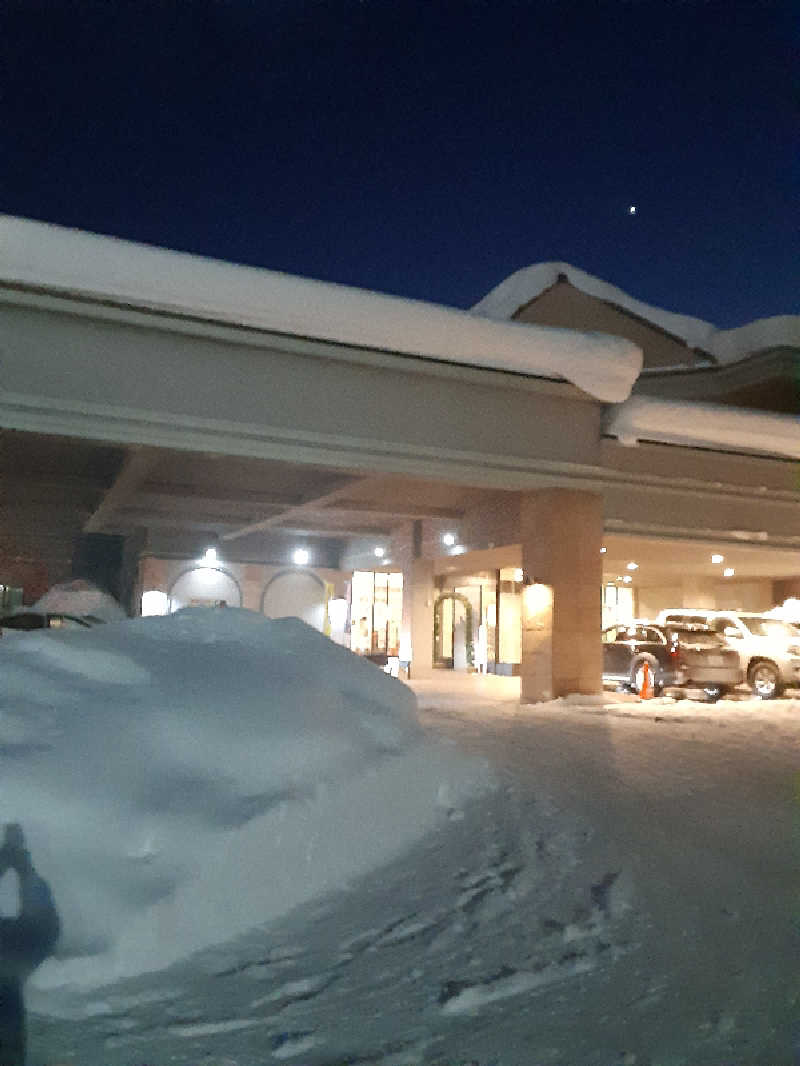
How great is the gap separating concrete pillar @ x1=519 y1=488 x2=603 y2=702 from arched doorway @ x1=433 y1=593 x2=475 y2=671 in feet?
43.4

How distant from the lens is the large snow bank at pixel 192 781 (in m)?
4.64

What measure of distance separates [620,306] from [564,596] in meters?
10.7

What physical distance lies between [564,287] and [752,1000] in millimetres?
21572

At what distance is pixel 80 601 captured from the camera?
2467 centimetres

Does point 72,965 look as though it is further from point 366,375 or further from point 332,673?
point 366,375

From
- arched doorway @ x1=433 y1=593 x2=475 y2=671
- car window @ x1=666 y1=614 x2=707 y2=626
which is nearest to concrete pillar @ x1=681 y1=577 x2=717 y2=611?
arched doorway @ x1=433 y1=593 x2=475 y2=671

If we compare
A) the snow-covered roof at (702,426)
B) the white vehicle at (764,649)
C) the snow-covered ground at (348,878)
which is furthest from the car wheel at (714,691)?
the snow-covered ground at (348,878)

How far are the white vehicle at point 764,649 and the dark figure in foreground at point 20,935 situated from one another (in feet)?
54.6

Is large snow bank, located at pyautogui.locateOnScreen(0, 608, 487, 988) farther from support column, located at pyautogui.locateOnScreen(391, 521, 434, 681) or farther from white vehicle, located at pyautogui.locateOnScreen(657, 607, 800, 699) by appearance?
support column, located at pyautogui.locateOnScreen(391, 521, 434, 681)

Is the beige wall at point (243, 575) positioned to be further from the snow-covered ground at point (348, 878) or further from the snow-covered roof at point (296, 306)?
the snow-covered ground at point (348, 878)

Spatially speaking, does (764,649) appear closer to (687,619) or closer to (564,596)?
(687,619)

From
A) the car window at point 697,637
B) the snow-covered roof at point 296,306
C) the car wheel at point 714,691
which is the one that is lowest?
the car wheel at point 714,691

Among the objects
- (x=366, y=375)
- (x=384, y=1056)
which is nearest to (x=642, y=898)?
(x=384, y=1056)

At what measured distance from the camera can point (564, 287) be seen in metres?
23.4
